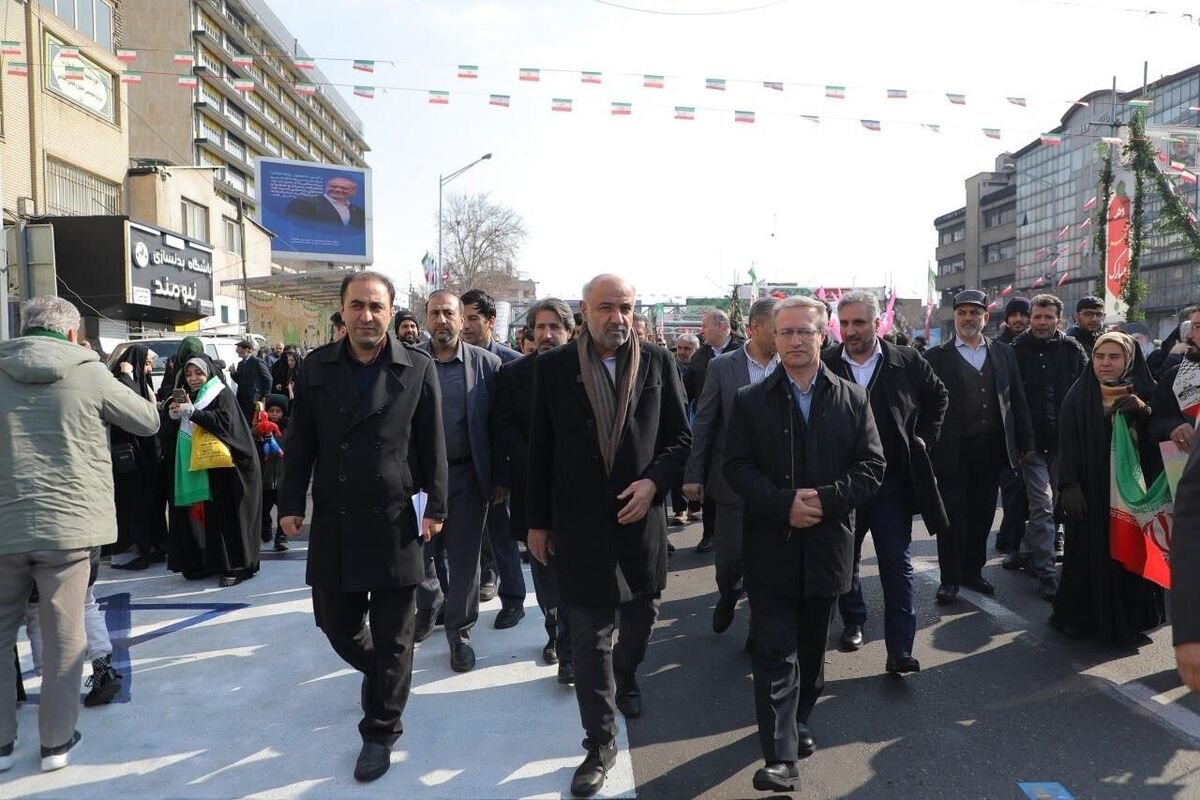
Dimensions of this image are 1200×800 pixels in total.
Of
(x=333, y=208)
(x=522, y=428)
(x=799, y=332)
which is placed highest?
(x=333, y=208)

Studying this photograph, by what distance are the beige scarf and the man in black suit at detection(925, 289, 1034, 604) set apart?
3140mm

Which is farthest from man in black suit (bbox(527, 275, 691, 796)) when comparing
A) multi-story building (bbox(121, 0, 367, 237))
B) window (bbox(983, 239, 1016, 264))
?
window (bbox(983, 239, 1016, 264))

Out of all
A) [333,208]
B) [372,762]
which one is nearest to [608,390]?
[372,762]

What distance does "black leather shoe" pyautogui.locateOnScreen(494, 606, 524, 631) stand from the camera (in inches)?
206

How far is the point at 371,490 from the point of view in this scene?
A: 3.46 meters

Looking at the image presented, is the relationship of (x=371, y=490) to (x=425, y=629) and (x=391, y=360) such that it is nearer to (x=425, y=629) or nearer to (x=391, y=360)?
(x=391, y=360)

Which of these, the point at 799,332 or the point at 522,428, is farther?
the point at 522,428

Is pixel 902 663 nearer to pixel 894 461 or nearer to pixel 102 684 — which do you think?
pixel 894 461

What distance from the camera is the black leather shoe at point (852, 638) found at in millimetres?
4805

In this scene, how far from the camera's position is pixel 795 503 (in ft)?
10.7

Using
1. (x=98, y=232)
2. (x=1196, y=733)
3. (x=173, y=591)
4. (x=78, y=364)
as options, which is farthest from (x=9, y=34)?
(x=1196, y=733)

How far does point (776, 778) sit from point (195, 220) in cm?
3331

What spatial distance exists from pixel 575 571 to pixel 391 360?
122cm

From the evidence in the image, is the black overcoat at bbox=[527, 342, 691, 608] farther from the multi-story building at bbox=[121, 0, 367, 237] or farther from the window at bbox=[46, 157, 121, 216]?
the multi-story building at bbox=[121, 0, 367, 237]
